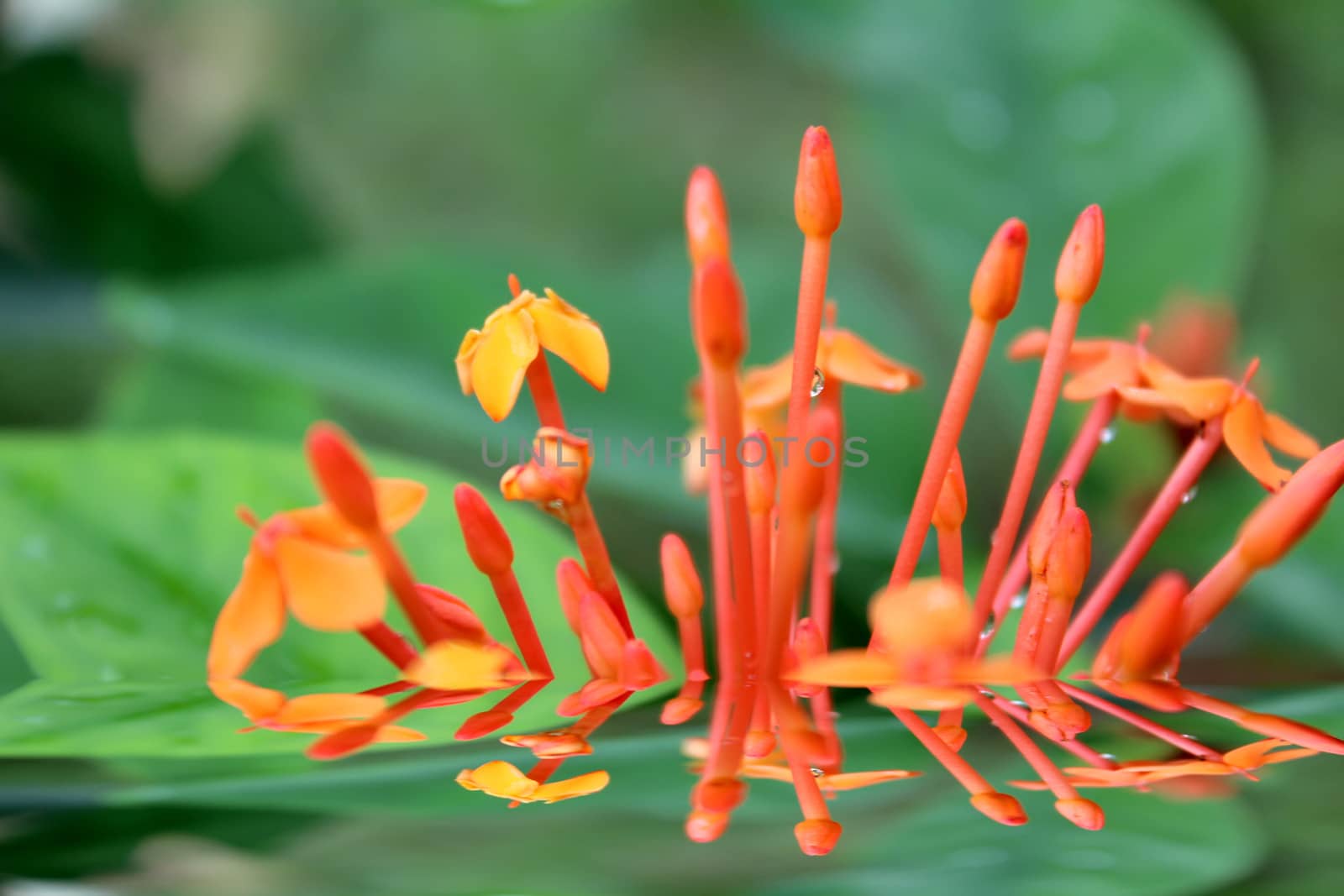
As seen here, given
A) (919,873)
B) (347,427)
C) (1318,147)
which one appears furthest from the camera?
(1318,147)

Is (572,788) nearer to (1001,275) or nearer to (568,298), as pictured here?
(1001,275)

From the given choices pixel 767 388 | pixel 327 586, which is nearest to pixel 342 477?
pixel 327 586

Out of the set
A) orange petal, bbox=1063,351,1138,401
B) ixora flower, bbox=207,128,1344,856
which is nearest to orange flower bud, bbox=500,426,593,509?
ixora flower, bbox=207,128,1344,856

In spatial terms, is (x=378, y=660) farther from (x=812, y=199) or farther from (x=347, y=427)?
(x=347, y=427)

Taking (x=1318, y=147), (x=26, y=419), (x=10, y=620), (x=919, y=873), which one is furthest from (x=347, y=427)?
(x=1318, y=147)

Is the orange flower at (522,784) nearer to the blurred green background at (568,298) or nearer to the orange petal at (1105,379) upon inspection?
the blurred green background at (568,298)

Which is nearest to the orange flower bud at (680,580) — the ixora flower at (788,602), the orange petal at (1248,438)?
the ixora flower at (788,602)

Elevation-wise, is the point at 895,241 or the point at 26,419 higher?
the point at 895,241
